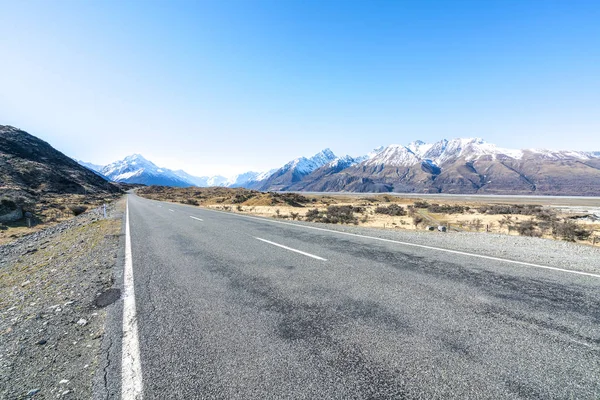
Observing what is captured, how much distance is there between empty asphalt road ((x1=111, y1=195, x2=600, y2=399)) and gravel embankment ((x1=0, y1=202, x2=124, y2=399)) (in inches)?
21.8

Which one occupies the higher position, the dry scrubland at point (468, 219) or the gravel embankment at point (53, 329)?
the dry scrubland at point (468, 219)

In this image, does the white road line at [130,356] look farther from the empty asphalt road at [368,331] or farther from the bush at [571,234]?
the bush at [571,234]

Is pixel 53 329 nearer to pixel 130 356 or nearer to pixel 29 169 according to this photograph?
pixel 130 356

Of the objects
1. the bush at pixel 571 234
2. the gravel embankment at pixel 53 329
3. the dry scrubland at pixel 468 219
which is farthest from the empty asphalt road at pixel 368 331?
the bush at pixel 571 234

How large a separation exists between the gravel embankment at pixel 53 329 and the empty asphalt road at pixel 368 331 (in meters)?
0.55

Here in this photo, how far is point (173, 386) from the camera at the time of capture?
2391mm

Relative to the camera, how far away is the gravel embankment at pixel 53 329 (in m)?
2.57

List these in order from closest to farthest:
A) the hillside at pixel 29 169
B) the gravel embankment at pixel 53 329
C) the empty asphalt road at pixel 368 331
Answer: the empty asphalt road at pixel 368 331
the gravel embankment at pixel 53 329
the hillside at pixel 29 169

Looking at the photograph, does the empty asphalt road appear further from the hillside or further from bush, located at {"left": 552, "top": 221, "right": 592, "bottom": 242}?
the hillside

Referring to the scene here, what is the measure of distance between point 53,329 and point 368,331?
4617 mm

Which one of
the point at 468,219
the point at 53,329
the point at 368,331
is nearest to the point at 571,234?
the point at 468,219

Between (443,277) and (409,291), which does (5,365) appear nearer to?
(409,291)

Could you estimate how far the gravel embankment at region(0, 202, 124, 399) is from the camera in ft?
8.43

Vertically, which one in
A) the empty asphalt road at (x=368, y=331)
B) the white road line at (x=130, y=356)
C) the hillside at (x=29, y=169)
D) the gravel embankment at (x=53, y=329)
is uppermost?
the hillside at (x=29, y=169)
